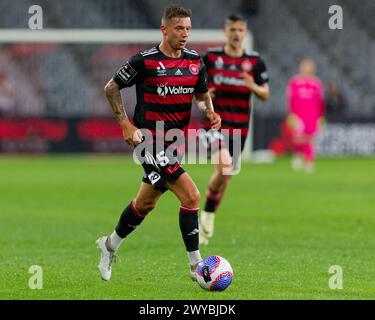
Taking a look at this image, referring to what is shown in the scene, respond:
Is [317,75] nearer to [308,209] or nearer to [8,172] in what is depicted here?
[8,172]

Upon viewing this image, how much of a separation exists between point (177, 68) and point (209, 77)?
3945 mm

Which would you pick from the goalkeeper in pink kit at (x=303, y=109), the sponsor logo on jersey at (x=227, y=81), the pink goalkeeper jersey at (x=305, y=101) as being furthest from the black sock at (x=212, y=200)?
the pink goalkeeper jersey at (x=305, y=101)

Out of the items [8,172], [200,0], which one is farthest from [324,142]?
[8,172]

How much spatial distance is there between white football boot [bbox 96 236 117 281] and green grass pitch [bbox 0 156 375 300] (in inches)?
5.9

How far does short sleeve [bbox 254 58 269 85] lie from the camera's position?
13219 mm

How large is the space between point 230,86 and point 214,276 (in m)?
4.81

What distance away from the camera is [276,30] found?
107 feet

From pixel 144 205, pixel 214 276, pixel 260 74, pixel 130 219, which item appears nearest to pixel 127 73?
pixel 144 205

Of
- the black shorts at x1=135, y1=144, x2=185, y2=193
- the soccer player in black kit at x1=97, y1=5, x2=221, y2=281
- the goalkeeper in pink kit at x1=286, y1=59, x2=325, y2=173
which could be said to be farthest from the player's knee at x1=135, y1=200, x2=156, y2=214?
the goalkeeper in pink kit at x1=286, y1=59, x2=325, y2=173

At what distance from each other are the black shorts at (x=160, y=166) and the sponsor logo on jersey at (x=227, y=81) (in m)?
3.95

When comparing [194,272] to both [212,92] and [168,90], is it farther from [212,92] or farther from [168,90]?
[212,92]

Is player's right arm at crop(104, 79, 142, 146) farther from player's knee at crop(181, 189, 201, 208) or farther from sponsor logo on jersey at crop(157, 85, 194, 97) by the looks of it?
player's knee at crop(181, 189, 201, 208)
